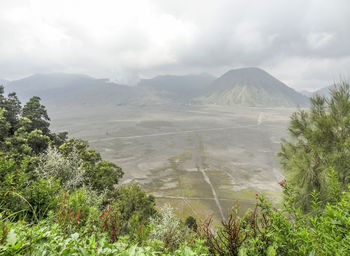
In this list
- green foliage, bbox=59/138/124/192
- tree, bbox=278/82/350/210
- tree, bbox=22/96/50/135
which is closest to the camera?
tree, bbox=278/82/350/210

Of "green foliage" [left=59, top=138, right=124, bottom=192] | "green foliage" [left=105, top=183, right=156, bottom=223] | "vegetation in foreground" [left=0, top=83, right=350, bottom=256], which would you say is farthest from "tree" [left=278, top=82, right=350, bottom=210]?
"green foliage" [left=59, top=138, right=124, bottom=192]

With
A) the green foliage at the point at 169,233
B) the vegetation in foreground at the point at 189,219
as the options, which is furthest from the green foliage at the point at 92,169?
the green foliage at the point at 169,233

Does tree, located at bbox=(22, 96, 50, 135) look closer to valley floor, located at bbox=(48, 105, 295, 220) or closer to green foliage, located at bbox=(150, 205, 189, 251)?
valley floor, located at bbox=(48, 105, 295, 220)

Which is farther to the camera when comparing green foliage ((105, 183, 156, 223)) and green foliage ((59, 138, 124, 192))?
green foliage ((59, 138, 124, 192))

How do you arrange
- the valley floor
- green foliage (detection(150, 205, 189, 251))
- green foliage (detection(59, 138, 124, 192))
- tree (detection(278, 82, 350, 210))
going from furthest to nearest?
the valley floor, green foliage (detection(59, 138, 124, 192)), tree (detection(278, 82, 350, 210)), green foliage (detection(150, 205, 189, 251))

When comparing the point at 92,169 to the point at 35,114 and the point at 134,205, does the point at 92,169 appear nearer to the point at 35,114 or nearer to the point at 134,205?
the point at 134,205

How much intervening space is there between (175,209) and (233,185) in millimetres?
18882

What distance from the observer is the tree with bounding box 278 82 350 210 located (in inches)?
364

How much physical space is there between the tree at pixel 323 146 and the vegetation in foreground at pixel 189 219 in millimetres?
44

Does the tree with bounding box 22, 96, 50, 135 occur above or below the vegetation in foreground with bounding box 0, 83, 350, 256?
above

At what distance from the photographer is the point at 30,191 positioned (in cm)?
684

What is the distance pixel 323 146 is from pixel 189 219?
19.5 m

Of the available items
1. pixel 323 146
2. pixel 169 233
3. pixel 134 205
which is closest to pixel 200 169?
pixel 134 205

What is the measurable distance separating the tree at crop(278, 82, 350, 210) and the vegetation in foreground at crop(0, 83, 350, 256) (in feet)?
0.14
